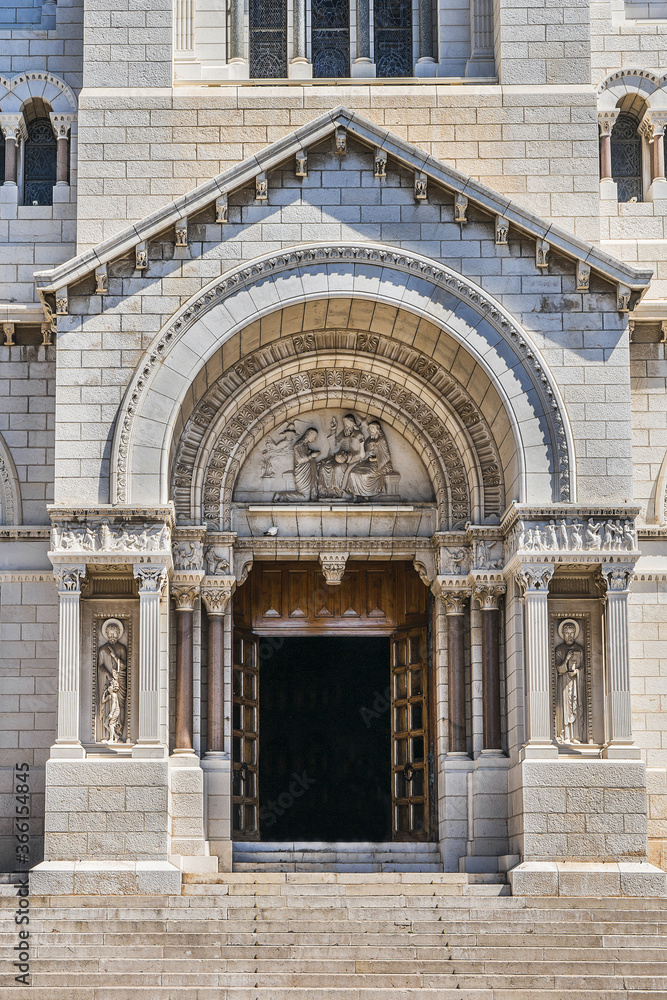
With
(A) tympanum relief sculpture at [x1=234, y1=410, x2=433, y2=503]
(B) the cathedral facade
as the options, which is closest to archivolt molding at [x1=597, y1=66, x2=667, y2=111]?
(B) the cathedral facade

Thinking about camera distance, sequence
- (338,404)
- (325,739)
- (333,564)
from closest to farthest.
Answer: (333,564)
(338,404)
(325,739)

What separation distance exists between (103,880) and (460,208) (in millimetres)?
9827

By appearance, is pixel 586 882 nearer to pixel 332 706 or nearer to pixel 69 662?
pixel 69 662

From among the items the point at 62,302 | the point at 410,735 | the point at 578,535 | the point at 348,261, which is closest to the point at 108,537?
the point at 62,302

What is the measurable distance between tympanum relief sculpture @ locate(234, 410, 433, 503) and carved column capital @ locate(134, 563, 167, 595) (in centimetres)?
284

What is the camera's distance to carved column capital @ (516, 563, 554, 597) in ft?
66.7

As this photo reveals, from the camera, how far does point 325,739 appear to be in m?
27.5

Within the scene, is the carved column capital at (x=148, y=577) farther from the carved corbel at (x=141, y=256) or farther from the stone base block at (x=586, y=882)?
the stone base block at (x=586, y=882)

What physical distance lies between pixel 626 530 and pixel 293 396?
5371 millimetres

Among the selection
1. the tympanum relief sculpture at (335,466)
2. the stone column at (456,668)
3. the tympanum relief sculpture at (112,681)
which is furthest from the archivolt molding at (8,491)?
the stone column at (456,668)

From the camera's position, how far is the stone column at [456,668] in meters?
22.1

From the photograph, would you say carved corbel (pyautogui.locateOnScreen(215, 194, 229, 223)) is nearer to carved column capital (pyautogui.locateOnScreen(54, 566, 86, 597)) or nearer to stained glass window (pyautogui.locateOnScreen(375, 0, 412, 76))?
stained glass window (pyautogui.locateOnScreen(375, 0, 412, 76))

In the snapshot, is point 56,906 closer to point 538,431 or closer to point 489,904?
point 489,904

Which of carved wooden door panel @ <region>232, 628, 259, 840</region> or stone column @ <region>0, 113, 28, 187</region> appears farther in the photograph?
stone column @ <region>0, 113, 28, 187</region>
